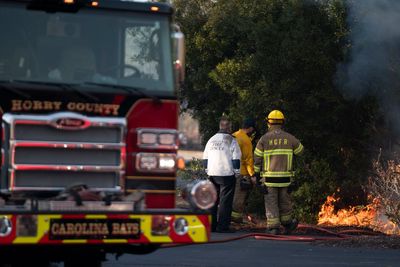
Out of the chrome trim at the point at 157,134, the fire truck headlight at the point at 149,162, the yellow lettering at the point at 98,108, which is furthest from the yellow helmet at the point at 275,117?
the yellow lettering at the point at 98,108

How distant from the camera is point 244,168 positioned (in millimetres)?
16047

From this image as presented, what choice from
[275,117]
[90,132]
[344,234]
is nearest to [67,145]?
[90,132]

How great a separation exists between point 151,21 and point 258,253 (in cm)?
440

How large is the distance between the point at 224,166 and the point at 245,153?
2.13ft

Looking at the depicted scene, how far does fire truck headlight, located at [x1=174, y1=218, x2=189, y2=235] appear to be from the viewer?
8.57 metres

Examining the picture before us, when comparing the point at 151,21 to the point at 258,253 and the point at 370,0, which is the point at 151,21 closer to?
the point at 258,253

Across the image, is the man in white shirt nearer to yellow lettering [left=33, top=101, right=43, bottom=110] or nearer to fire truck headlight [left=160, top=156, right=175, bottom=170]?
fire truck headlight [left=160, top=156, right=175, bottom=170]

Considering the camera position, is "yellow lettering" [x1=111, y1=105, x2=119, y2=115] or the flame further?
the flame

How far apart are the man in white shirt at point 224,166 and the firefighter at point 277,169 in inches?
15.7

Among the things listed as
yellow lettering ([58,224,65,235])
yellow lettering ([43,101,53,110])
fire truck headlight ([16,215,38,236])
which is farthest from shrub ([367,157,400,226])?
fire truck headlight ([16,215,38,236])

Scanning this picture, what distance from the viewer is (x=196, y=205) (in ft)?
28.5

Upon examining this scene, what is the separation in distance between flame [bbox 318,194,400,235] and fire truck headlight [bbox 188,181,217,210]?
951 cm

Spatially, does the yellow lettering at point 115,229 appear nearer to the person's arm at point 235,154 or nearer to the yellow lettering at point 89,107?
the yellow lettering at point 89,107

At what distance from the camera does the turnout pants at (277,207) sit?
591 inches
